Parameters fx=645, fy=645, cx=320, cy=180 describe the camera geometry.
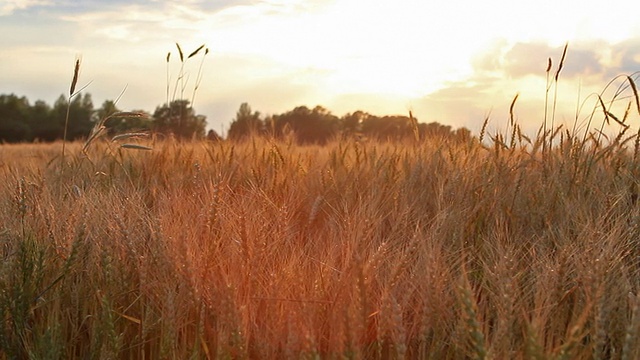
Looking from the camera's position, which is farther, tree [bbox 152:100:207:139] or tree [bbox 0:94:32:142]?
→ tree [bbox 0:94:32:142]

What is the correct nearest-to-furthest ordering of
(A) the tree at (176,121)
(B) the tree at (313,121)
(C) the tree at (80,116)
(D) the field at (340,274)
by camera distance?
Result: (D) the field at (340,274), (A) the tree at (176,121), (B) the tree at (313,121), (C) the tree at (80,116)

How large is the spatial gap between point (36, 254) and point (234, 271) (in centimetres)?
55

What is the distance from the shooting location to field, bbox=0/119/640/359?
1.16 metres

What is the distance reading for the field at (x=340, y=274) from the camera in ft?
3.79

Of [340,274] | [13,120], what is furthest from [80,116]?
[340,274]

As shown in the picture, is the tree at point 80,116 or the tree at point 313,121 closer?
the tree at point 313,121

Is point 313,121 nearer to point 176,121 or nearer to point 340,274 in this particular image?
point 176,121

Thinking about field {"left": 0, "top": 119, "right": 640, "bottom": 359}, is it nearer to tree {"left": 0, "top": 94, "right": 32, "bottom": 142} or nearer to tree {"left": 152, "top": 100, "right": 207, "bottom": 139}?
tree {"left": 152, "top": 100, "right": 207, "bottom": 139}

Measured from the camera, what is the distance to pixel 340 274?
4.35ft

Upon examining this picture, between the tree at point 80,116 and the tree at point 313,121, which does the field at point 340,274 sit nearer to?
the tree at point 313,121

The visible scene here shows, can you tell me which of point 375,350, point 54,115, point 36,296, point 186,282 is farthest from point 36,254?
point 54,115

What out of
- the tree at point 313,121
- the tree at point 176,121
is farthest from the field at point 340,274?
the tree at point 313,121

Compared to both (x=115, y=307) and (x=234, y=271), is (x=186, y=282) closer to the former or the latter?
(x=234, y=271)

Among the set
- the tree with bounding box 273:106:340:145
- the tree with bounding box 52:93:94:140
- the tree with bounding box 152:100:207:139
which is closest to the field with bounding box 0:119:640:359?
the tree with bounding box 152:100:207:139
